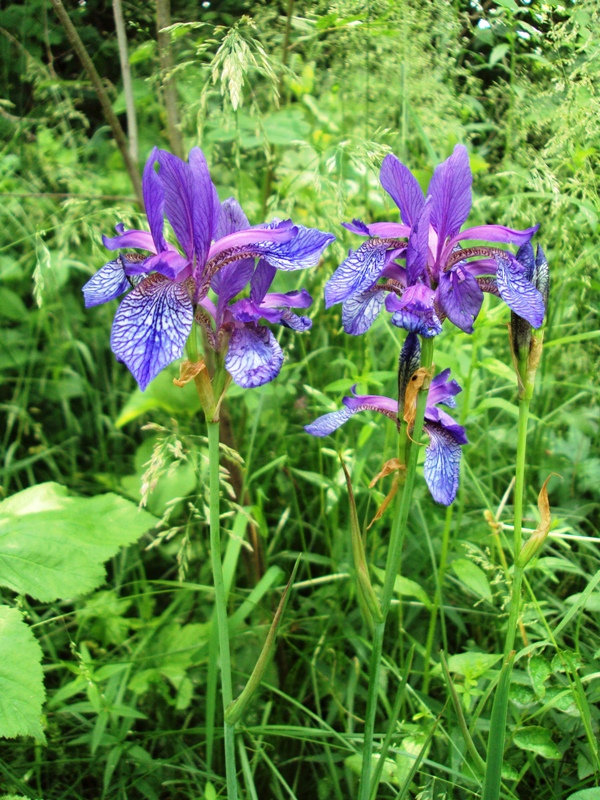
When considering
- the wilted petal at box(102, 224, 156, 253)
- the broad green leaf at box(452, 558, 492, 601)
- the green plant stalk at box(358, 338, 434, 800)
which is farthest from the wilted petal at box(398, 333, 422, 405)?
the broad green leaf at box(452, 558, 492, 601)

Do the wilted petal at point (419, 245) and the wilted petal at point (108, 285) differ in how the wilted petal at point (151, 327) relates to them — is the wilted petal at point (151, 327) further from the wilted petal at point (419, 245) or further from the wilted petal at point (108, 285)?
the wilted petal at point (419, 245)

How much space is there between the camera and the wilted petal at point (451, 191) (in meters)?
0.99

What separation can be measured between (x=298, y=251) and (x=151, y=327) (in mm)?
245

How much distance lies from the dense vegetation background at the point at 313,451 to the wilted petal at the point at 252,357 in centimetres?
29

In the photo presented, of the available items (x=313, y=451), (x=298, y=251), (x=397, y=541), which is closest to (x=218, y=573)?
(x=397, y=541)

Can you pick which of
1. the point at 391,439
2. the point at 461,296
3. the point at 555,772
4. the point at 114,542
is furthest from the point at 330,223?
the point at 555,772

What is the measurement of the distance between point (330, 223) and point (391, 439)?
54 centimetres

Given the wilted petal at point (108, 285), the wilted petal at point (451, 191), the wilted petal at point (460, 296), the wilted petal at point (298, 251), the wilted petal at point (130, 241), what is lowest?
the wilted petal at point (460, 296)

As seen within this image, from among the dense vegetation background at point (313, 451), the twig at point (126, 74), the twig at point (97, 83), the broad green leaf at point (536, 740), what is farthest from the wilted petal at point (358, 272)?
the twig at point (126, 74)

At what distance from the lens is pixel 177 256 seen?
0.93 metres

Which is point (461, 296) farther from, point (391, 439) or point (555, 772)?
point (555, 772)

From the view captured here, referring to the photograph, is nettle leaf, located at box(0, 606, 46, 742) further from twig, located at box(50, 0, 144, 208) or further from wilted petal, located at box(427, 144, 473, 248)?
twig, located at box(50, 0, 144, 208)

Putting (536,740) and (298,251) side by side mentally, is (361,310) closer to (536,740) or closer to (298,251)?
(298,251)

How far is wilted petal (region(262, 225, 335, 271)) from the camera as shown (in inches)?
37.8
